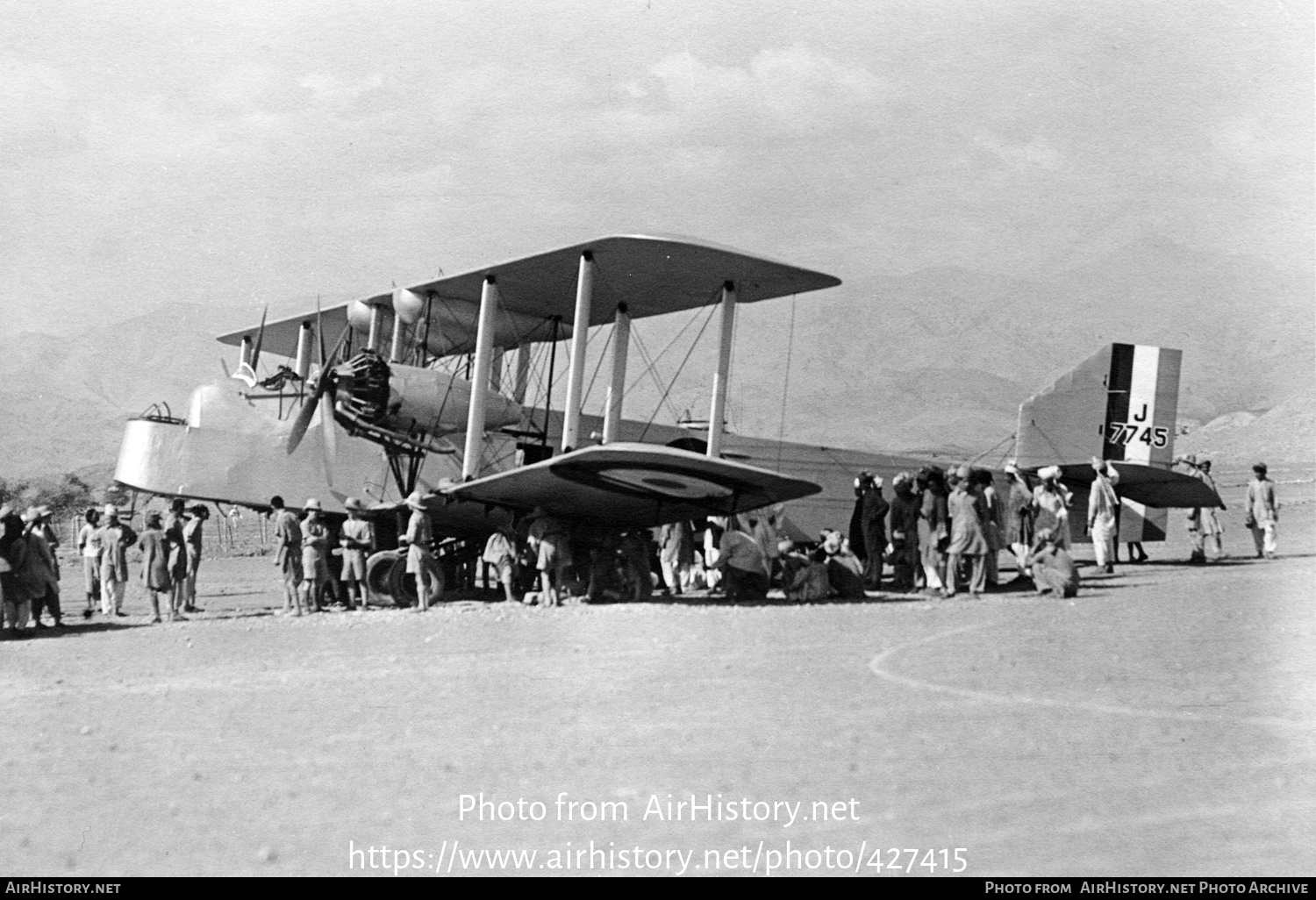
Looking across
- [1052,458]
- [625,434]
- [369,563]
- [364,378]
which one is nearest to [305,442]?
[364,378]

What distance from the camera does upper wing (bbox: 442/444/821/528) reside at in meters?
12.4

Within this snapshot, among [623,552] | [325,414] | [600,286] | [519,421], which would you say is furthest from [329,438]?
[623,552]

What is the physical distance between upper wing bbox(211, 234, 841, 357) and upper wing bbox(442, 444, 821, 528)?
254cm

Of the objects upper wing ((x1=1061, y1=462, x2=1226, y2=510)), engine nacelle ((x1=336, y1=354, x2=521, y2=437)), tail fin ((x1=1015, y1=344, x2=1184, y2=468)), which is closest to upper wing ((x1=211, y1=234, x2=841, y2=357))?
engine nacelle ((x1=336, y1=354, x2=521, y2=437))

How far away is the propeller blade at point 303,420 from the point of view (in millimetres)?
15016

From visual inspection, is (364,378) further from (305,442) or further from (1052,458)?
(1052,458)

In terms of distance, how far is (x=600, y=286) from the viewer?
15.7m

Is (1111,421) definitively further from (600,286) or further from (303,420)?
(303,420)

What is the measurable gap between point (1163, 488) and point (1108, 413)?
2247mm

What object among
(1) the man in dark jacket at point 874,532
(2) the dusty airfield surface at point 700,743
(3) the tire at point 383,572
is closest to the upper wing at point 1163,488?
(1) the man in dark jacket at point 874,532

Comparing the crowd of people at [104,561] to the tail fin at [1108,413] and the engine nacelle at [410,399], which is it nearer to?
the engine nacelle at [410,399]

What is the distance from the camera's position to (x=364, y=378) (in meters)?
15.0

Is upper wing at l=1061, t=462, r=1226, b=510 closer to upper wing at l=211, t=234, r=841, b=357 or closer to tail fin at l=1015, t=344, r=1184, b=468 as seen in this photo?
tail fin at l=1015, t=344, r=1184, b=468
